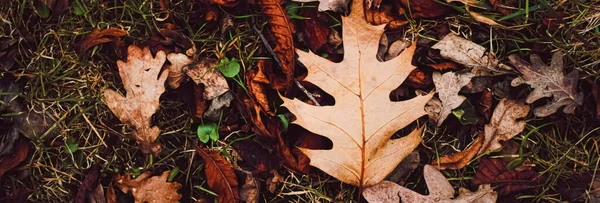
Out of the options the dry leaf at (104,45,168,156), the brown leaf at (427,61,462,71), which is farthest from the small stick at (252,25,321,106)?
the brown leaf at (427,61,462,71)

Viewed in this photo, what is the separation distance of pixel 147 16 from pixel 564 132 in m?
1.83

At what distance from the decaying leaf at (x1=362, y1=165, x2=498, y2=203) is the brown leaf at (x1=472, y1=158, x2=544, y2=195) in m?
0.04

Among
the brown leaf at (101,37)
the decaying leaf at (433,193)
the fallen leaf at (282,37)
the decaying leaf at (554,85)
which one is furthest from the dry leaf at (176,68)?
the decaying leaf at (554,85)

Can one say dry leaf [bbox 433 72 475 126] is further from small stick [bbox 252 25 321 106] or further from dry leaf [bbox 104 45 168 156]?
dry leaf [bbox 104 45 168 156]

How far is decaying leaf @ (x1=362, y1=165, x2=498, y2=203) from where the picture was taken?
229 cm

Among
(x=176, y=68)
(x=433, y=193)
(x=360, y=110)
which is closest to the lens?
(x=360, y=110)

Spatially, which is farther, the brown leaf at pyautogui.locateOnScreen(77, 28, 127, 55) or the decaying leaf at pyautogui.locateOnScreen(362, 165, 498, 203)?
the brown leaf at pyautogui.locateOnScreen(77, 28, 127, 55)

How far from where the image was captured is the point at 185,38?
2443 mm

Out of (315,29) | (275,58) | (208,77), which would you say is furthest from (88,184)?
(315,29)

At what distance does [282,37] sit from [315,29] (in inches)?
5.6

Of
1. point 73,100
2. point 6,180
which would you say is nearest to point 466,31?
point 73,100

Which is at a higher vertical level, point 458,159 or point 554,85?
point 554,85

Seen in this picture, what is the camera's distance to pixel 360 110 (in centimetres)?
218

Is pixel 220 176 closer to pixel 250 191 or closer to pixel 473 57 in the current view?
pixel 250 191
